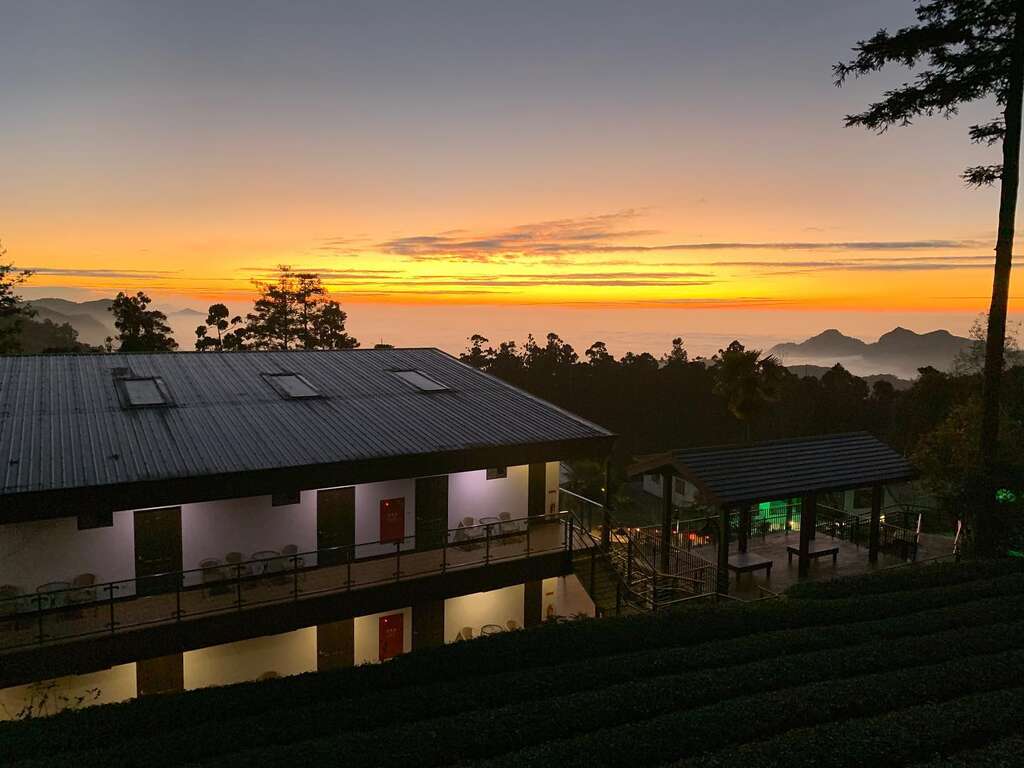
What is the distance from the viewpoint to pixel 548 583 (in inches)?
824

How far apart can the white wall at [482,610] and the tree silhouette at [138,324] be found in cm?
4059

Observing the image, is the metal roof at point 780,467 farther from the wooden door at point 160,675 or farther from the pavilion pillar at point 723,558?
the wooden door at point 160,675

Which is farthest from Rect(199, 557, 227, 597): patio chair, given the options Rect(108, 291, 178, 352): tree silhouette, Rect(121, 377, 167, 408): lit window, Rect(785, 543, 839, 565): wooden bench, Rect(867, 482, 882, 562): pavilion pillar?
Rect(108, 291, 178, 352): tree silhouette

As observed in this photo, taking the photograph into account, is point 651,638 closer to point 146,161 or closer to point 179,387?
point 179,387

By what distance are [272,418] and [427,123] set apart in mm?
18152

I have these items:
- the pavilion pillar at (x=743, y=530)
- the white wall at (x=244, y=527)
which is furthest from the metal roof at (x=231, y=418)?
the pavilion pillar at (x=743, y=530)

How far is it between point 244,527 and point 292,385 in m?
4.84

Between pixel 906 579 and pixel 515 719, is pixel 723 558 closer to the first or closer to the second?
Result: pixel 906 579

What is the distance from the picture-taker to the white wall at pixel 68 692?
13.7 m

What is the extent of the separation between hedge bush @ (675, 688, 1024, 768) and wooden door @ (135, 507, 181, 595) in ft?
39.5

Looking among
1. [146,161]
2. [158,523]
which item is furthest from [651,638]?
[146,161]

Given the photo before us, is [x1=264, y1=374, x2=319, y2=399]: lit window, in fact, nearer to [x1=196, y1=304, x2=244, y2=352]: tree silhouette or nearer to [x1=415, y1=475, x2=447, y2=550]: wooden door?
[x1=415, y1=475, x2=447, y2=550]: wooden door

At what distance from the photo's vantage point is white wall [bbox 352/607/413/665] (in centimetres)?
1805

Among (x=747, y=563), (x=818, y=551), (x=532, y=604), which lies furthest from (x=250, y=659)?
(x=818, y=551)
